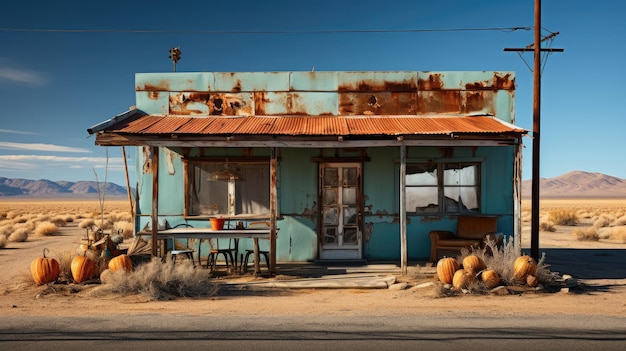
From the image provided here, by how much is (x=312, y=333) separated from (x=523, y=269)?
4.39 m

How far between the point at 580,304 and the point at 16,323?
7.57 meters

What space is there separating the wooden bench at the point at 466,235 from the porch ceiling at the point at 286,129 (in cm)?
206

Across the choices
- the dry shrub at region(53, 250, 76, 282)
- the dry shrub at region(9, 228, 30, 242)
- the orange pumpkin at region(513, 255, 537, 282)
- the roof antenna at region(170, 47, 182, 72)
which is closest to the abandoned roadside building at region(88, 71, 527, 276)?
the roof antenna at region(170, 47, 182, 72)

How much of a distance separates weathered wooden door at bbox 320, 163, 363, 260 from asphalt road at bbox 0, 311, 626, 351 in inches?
200

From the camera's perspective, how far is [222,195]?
466 inches

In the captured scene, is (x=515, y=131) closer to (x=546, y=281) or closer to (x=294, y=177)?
(x=546, y=281)

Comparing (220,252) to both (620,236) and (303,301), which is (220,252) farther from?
(620,236)

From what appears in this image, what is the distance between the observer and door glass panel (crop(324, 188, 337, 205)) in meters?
11.8

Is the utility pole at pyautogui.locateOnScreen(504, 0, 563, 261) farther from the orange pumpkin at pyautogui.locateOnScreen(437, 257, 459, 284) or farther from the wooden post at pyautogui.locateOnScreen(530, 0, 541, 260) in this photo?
the orange pumpkin at pyautogui.locateOnScreen(437, 257, 459, 284)

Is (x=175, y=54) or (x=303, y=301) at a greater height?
(x=175, y=54)

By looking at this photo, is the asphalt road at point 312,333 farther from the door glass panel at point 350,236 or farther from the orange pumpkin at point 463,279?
the door glass panel at point 350,236

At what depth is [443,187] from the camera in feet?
38.9

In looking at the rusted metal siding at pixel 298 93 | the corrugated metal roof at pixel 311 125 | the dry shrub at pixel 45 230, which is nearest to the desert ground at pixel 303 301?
the corrugated metal roof at pixel 311 125

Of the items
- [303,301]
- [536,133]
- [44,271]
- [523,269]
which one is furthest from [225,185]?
[536,133]
